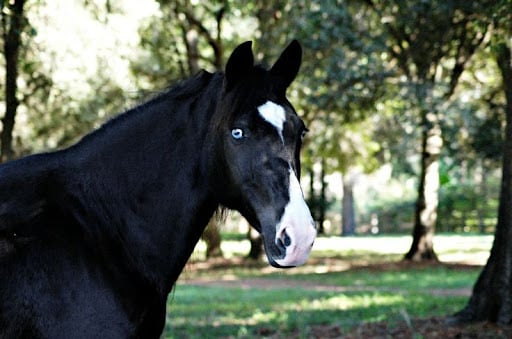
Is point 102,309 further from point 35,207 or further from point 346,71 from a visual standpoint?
point 346,71

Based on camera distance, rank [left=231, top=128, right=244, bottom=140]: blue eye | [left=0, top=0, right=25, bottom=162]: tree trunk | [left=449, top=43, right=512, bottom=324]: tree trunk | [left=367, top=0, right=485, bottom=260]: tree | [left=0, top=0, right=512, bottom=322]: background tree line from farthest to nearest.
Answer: [left=0, top=0, right=512, bottom=322]: background tree line → [left=367, top=0, right=485, bottom=260]: tree → [left=0, top=0, right=25, bottom=162]: tree trunk → [left=449, top=43, right=512, bottom=324]: tree trunk → [left=231, top=128, right=244, bottom=140]: blue eye

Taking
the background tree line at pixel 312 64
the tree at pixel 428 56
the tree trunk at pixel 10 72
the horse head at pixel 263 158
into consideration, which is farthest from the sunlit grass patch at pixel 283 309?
the horse head at pixel 263 158

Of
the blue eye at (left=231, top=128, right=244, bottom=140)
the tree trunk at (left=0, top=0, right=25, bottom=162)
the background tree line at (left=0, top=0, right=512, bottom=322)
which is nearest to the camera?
the blue eye at (left=231, top=128, right=244, bottom=140)

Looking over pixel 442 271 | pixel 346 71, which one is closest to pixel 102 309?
pixel 346 71

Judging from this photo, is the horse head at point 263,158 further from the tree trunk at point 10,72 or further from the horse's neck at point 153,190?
the tree trunk at point 10,72

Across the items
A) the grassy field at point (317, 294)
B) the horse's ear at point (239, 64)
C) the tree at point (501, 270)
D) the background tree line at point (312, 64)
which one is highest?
the background tree line at point (312, 64)

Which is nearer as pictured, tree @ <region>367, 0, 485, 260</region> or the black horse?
the black horse

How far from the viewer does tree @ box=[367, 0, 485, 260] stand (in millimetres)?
16125

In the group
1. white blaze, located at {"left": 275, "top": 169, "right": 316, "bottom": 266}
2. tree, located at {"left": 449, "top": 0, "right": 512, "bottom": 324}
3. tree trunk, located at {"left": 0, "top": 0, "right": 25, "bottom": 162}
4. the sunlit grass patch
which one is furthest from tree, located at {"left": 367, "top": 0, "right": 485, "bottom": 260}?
white blaze, located at {"left": 275, "top": 169, "right": 316, "bottom": 266}

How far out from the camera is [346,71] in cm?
2036

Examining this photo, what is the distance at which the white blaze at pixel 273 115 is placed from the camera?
3377mm

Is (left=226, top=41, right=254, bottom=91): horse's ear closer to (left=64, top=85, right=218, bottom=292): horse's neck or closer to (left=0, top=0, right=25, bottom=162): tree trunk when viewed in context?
(left=64, top=85, right=218, bottom=292): horse's neck

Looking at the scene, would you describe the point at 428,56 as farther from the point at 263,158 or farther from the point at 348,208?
the point at 348,208

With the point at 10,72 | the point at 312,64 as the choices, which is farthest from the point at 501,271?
the point at 312,64
